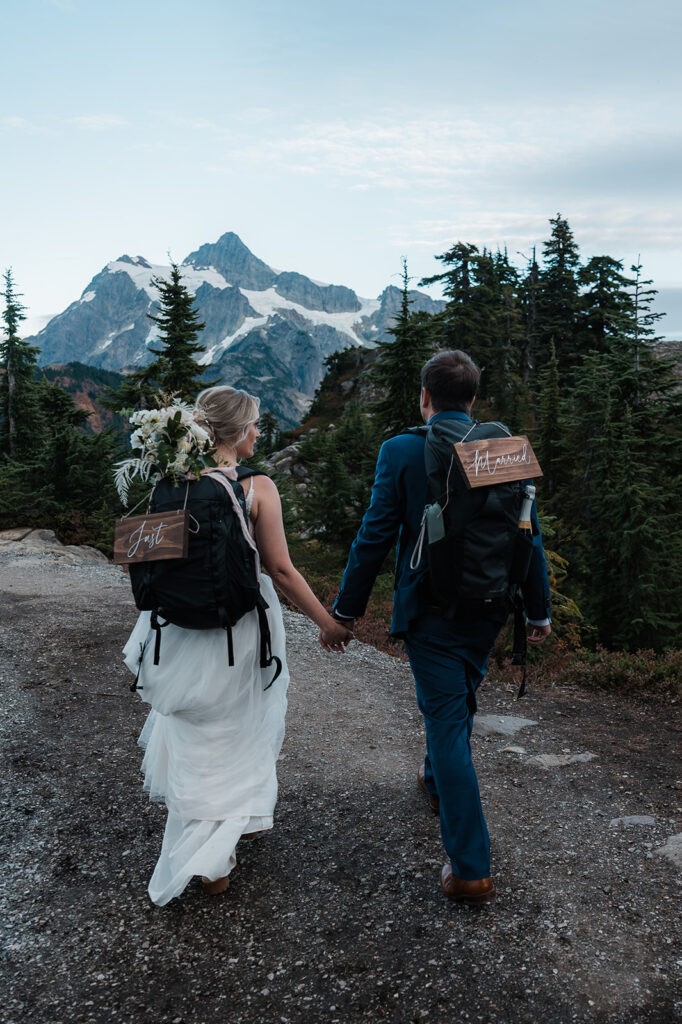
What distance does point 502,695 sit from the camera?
6.92 m

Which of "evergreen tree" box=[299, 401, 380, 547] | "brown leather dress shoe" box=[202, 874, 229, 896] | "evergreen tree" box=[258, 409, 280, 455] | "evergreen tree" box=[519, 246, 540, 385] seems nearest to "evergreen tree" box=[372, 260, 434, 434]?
"evergreen tree" box=[299, 401, 380, 547]

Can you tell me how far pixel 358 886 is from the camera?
3.59 meters

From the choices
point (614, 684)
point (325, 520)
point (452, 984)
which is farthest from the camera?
point (325, 520)

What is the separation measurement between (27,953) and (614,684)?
5791 millimetres

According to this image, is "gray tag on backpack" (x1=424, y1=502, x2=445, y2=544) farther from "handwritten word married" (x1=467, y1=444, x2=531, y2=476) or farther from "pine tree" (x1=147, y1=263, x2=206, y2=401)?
"pine tree" (x1=147, y1=263, x2=206, y2=401)

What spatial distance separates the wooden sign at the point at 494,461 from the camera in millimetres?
3051

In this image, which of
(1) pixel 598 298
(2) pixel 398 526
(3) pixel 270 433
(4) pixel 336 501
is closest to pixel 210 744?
(2) pixel 398 526

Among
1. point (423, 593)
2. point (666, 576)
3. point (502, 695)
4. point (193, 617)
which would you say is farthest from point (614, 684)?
point (666, 576)

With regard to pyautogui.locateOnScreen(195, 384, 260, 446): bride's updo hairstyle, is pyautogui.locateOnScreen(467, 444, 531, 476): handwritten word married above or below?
below

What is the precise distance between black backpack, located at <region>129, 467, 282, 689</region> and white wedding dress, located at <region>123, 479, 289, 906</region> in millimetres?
172

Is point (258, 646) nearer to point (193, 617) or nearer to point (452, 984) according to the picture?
point (193, 617)

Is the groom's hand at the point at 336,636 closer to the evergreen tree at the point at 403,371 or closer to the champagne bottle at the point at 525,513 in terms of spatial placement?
the champagne bottle at the point at 525,513

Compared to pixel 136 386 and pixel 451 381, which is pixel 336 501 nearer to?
pixel 136 386

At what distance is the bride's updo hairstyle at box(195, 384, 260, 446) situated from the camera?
11.1 ft
